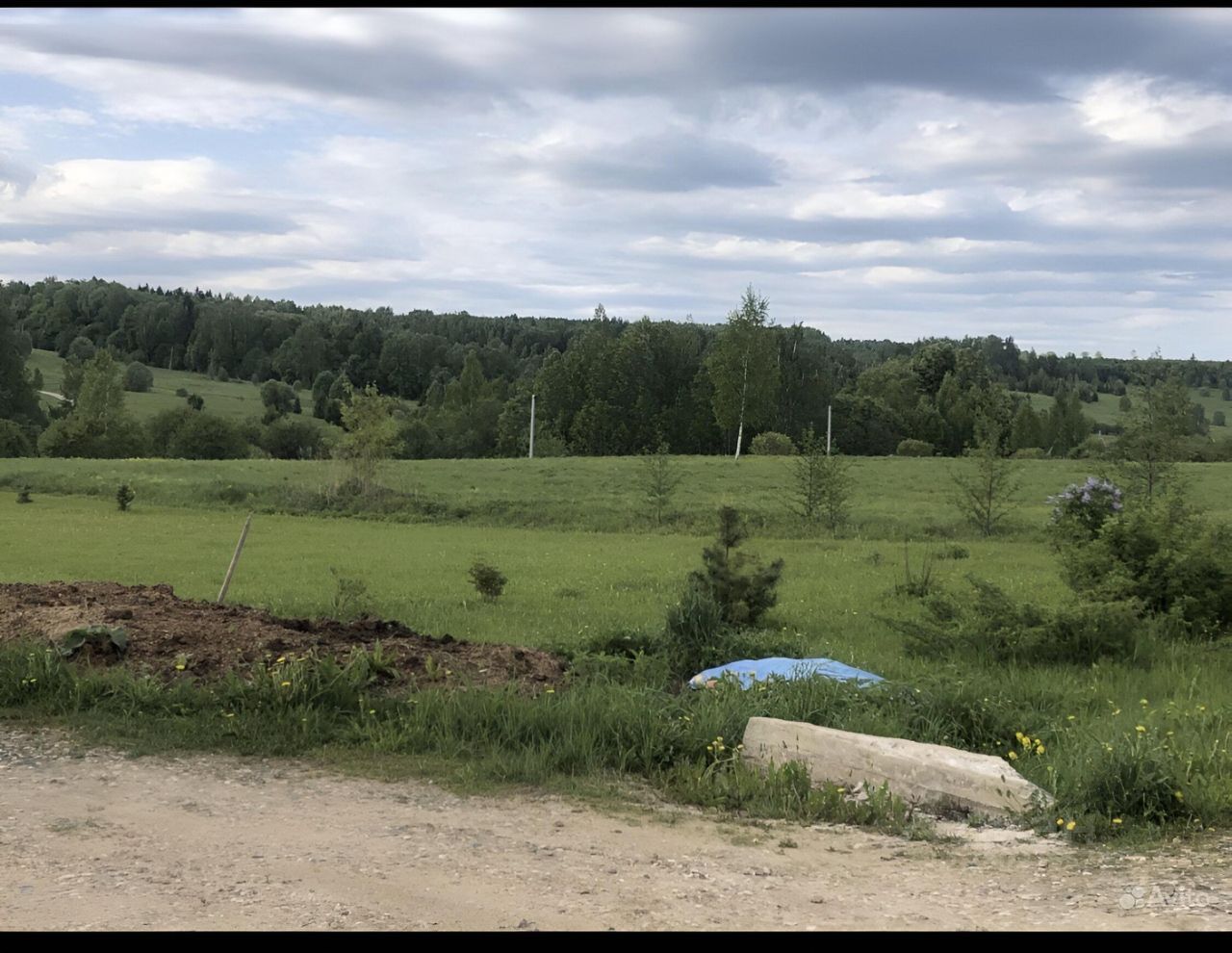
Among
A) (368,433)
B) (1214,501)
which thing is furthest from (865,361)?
(368,433)

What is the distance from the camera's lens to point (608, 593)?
19125mm

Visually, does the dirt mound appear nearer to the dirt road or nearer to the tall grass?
the tall grass

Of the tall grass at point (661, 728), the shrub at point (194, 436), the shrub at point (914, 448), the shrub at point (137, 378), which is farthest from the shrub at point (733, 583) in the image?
the shrub at point (137, 378)

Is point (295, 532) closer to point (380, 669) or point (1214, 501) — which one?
point (380, 669)

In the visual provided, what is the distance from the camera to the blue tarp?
9492 millimetres

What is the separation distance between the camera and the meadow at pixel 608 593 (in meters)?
7.80

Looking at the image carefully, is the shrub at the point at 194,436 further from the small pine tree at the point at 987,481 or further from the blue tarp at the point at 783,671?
the blue tarp at the point at 783,671

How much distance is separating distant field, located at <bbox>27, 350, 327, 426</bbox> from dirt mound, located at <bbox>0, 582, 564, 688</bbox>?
328ft

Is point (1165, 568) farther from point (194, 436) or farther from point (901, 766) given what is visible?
point (194, 436)

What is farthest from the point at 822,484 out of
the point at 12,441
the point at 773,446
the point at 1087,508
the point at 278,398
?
the point at 278,398

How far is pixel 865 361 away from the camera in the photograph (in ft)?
495

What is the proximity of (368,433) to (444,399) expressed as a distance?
81.1m

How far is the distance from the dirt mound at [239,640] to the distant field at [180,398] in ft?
328

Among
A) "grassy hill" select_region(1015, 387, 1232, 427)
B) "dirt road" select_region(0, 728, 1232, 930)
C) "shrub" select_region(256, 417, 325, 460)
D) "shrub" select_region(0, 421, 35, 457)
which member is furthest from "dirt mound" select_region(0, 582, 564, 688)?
"grassy hill" select_region(1015, 387, 1232, 427)
